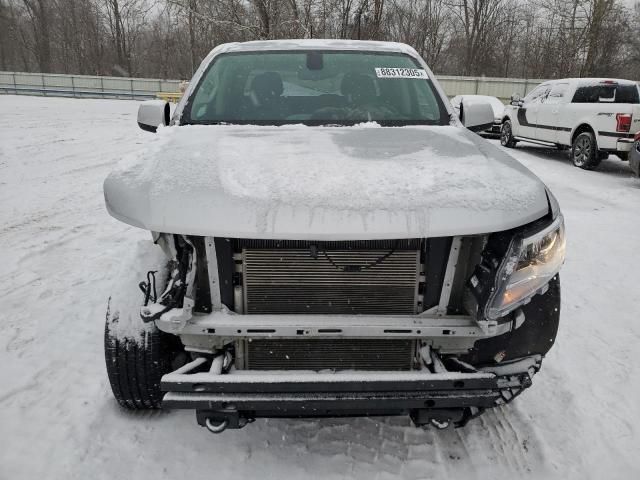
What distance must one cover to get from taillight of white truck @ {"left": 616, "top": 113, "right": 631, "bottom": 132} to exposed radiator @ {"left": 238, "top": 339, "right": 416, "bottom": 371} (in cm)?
851

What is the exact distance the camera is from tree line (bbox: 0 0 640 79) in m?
15.0

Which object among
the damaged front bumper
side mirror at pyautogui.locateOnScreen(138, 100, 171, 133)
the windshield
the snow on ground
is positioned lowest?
the snow on ground

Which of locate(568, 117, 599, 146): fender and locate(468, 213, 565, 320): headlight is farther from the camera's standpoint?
locate(568, 117, 599, 146): fender

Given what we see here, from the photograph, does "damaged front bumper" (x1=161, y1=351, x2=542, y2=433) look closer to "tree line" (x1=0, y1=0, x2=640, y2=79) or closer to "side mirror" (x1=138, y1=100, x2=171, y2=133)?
"side mirror" (x1=138, y1=100, x2=171, y2=133)

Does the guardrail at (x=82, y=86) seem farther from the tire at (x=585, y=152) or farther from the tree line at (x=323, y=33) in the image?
the tire at (x=585, y=152)

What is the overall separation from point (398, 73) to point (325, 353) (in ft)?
7.14

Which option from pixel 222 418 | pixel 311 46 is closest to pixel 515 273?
pixel 222 418

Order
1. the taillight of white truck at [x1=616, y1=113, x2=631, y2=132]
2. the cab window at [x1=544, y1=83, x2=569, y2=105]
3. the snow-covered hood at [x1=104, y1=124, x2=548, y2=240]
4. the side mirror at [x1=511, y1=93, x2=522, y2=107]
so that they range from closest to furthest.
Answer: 1. the snow-covered hood at [x1=104, y1=124, x2=548, y2=240]
2. the taillight of white truck at [x1=616, y1=113, x2=631, y2=132]
3. the cab window at [x1=544, y1=83, x2=569, y2=105]
4. the side mirror at [x1=511, y1=93, x2=522, y2=107]

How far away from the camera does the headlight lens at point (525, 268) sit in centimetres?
181

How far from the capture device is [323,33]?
16625 millimetres

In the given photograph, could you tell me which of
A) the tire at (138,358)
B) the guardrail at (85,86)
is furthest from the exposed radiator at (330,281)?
the guardrail at (85,86)

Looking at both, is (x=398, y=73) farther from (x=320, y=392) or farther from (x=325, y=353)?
(x=320, y=392)

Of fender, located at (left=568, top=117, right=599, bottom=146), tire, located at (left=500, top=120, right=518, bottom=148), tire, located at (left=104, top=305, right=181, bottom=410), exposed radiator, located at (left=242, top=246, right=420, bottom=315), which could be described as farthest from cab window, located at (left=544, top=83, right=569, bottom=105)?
tire, located at (left=104, top=305, right=181, bottom=410)

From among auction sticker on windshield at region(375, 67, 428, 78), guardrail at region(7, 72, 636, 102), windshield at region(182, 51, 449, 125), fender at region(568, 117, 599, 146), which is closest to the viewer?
windshield at region(182, 51, 449, 125)
